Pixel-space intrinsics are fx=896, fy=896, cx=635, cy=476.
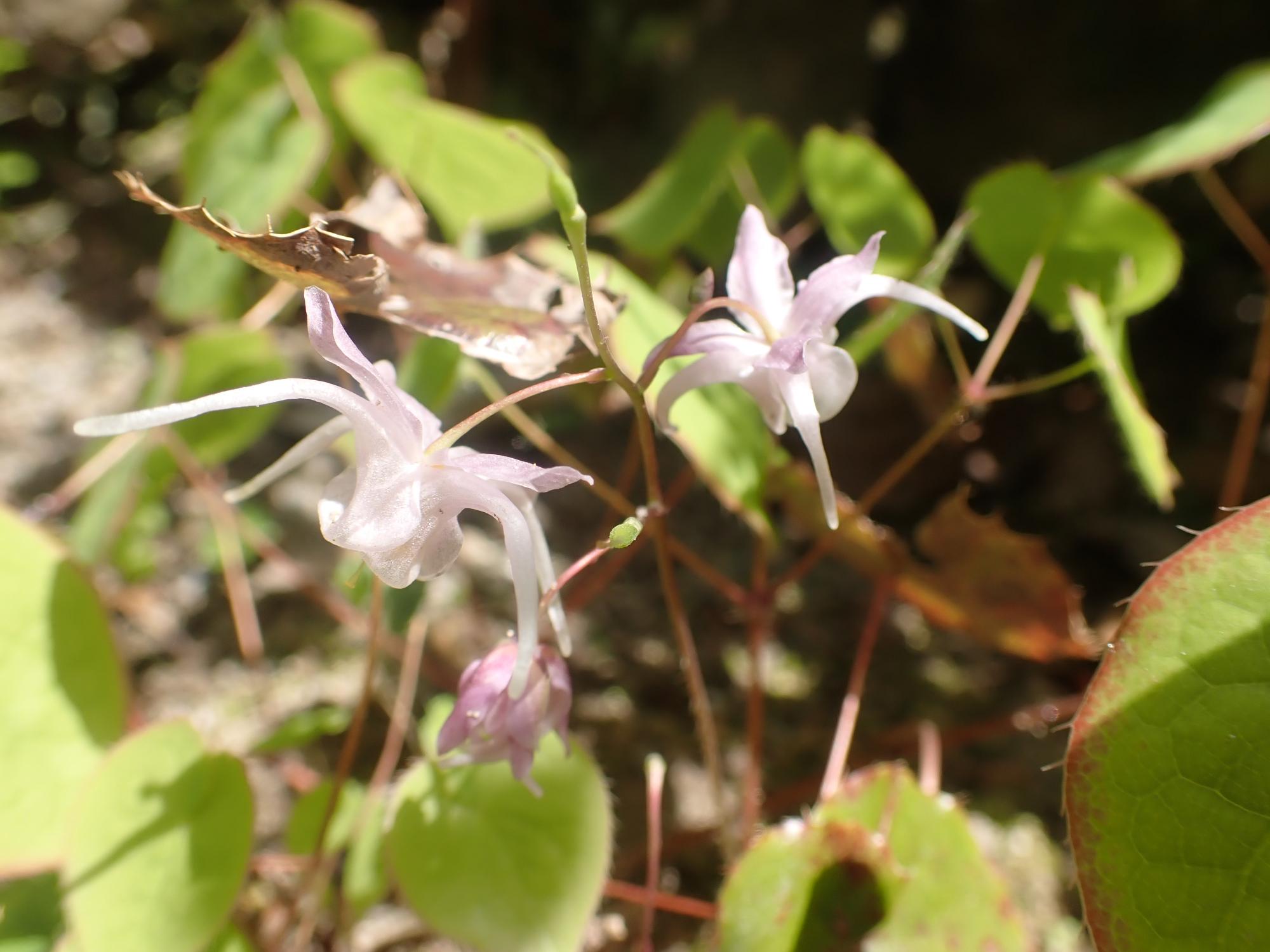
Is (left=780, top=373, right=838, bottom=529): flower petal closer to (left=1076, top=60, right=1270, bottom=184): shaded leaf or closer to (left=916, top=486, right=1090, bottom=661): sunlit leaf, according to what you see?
(left=916, top=486, right=1090, bottom=661): sunlit leaf

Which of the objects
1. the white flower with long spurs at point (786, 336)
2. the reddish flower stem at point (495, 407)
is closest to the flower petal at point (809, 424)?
the white flower with long spurs at point (786, 336)

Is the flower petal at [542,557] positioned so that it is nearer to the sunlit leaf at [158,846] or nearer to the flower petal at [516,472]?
the flower petal at [516,472]

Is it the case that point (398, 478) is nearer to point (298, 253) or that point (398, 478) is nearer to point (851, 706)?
point (298, 253)

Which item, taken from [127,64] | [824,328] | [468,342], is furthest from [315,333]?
[127,64]

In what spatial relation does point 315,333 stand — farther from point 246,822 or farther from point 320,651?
point 320,651

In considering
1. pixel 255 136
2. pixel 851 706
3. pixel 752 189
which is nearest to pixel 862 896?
pixel 851 706

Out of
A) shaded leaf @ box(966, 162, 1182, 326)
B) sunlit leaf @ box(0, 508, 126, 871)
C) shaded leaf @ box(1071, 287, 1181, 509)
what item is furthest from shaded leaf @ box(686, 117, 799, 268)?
sunlit leaf @ box(0, 508, 126, 871)

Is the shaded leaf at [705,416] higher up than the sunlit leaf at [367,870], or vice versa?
the shaded leaf at [705,416]
